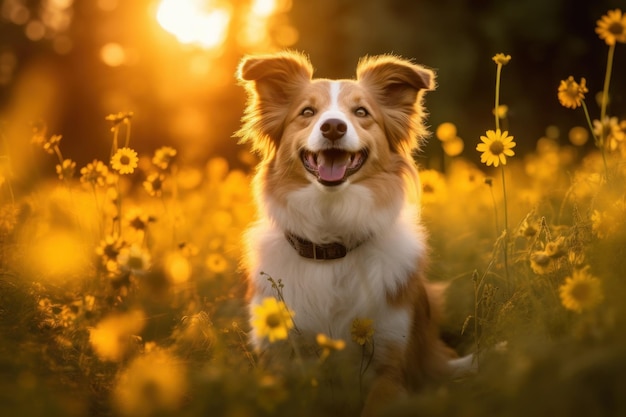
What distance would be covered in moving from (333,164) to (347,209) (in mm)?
300

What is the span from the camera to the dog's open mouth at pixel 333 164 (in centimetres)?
426

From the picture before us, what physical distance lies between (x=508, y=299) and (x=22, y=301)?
2.83 meters

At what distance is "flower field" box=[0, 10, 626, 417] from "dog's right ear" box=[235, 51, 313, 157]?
65 centimetres

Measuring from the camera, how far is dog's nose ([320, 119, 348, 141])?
13.3 ft

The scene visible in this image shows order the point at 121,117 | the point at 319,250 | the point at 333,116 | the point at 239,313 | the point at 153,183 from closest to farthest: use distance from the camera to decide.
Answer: the point at 333,116
the point at 319,250
the point at 121,117
the point at 153,183
the point at 239,313

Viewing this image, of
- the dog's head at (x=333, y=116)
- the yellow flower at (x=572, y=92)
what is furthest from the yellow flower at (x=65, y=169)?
the yellow flower at (x=572, y=92)

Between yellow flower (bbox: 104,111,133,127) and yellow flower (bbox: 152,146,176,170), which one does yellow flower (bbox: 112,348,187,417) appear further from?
yellow flower (bbox: 152,146,176,170)

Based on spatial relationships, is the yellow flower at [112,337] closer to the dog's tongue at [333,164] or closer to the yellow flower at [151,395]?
the yellow flower at [151,395]

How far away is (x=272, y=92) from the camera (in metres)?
→ 4.89

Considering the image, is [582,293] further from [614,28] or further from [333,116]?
[333,116]

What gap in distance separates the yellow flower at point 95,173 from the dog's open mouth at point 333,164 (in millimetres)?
1386

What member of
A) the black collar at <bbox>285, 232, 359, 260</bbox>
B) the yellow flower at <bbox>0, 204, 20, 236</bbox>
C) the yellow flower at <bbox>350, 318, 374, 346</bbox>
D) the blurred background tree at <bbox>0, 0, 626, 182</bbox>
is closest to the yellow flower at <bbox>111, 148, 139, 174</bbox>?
the yellow flower at <bbox>0, 204, 20, 236</bbox>

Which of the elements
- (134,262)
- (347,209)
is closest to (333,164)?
(347,209)

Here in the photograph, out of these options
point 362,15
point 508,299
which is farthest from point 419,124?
point 362,15
